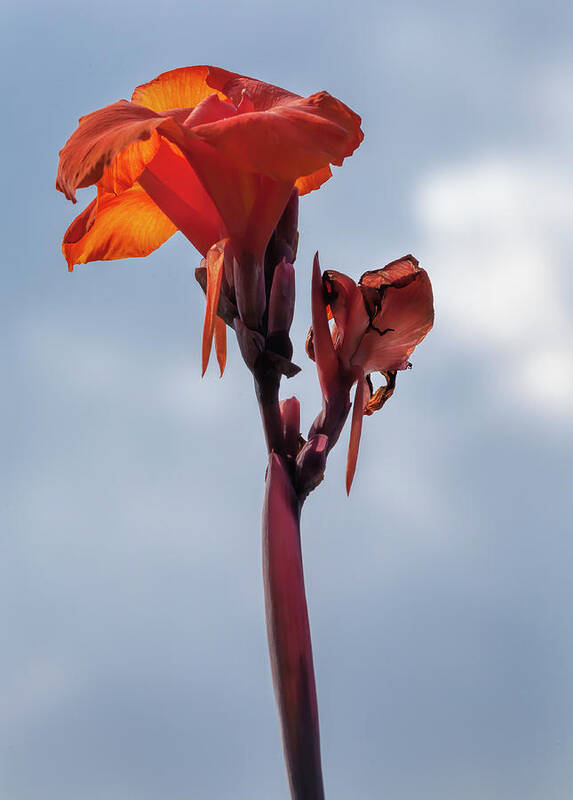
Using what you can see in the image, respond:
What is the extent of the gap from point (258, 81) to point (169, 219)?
142 mm

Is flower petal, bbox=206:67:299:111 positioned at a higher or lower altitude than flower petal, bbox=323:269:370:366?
higher

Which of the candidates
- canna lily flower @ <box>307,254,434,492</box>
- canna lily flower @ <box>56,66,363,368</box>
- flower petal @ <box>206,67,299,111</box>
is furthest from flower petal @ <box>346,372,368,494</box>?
flower petal @ <box>206,67,299,111</box>

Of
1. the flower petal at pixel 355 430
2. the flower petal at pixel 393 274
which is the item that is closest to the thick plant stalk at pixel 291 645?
the flower petal at pixel 355 430

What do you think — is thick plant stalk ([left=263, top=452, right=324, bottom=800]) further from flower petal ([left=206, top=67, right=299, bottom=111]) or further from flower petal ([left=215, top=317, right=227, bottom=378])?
flower petal ([left=206, top=67, right=299, bottom=111])

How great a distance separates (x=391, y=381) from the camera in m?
0.81

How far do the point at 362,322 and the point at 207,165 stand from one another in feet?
0.61

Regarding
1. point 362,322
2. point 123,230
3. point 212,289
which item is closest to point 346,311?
point 362,322

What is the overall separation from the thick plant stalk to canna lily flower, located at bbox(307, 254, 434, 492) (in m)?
0.09

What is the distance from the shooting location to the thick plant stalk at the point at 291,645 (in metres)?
0.61

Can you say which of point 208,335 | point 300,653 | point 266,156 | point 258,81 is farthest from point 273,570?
point 258,81

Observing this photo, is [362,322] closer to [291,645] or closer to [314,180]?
[314,180]

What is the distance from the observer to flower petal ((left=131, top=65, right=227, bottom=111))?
780 mm

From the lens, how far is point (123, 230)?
824mm

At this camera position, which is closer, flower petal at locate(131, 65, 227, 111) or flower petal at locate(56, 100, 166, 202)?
flower petal at locate(56, 100, 166, 202)
